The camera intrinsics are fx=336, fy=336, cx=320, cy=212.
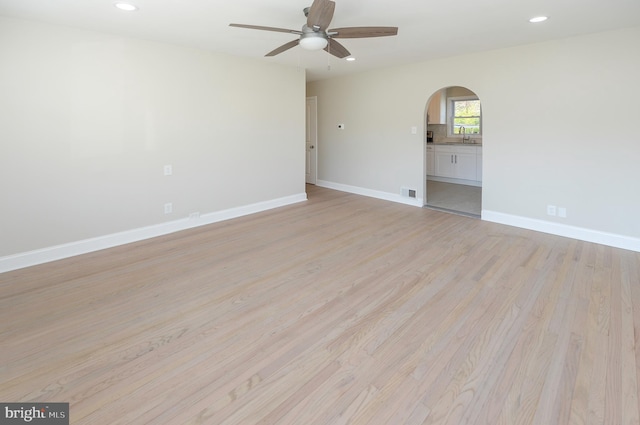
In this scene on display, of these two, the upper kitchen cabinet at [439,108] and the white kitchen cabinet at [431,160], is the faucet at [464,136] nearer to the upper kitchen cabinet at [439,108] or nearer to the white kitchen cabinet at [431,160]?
the upper kitchen cabinet at [439,108]

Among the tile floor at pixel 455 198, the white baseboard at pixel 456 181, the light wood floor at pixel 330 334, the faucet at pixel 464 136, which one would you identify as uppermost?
the faucet at pixel 464 136

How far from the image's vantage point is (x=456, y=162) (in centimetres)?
807

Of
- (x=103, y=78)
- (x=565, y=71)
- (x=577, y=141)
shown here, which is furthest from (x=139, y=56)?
(x=577, y=141)

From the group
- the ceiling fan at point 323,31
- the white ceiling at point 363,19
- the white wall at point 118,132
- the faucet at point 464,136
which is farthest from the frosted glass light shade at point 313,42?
the faucet at point 464,136

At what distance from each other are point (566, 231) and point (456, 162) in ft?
13.0

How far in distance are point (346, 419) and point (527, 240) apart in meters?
3.65

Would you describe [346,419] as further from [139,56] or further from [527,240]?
[139,56]

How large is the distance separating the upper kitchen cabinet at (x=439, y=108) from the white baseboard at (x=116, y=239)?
5087mm

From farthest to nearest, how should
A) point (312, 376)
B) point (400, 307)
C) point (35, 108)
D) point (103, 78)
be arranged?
point (103, 78) < point (35, 108) < point (400, 307) < point (312, 376)

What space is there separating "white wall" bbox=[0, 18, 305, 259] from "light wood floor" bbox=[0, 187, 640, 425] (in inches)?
25.6

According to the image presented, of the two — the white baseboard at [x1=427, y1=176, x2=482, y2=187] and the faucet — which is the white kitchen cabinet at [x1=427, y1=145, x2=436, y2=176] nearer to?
the white baseboard at [x1=427, y1=176, x2=482, y2=187]

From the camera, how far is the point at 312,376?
193 centimetres

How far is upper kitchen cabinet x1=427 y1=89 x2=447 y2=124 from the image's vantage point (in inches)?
332

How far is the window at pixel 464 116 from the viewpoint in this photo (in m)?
8.26
